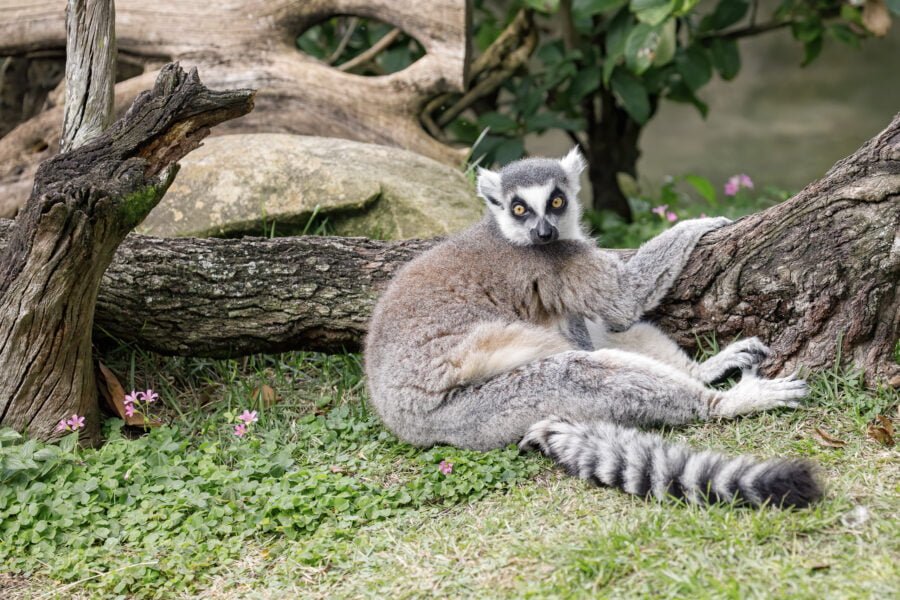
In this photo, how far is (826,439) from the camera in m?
3.81

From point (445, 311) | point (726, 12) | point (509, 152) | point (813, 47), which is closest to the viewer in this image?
point (445, 311)

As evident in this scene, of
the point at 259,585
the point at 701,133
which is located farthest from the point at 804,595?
the point at 701,133

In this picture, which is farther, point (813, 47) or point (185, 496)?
point (813, 47)

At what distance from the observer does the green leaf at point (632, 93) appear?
7895mm

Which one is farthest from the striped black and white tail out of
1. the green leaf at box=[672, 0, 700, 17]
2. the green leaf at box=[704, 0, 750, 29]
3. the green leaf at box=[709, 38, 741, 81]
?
the green leaf at box=[704, 0, 750, 29]

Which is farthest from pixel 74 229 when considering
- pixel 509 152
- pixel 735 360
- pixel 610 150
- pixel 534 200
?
pixel 610 150

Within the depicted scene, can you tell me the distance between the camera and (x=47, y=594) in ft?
11.4

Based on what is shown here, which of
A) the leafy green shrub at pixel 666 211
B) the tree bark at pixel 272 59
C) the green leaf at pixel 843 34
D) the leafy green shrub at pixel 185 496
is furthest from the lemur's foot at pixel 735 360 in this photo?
the green leaf at pixel 843 34

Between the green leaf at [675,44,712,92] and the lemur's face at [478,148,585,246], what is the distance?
152 inches

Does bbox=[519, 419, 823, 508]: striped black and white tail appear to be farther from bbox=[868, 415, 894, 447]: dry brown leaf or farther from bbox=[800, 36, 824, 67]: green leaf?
bbox=[800, 36, 824, 67]: green leaf

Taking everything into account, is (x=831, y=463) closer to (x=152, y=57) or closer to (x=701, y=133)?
(x=152, y=57)

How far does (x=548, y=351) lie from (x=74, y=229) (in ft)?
7.10

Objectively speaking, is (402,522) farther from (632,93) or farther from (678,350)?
(632,93)

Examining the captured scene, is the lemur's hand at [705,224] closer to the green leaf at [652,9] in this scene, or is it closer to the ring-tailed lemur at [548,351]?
the ring-tailed lemur at [548,351]
